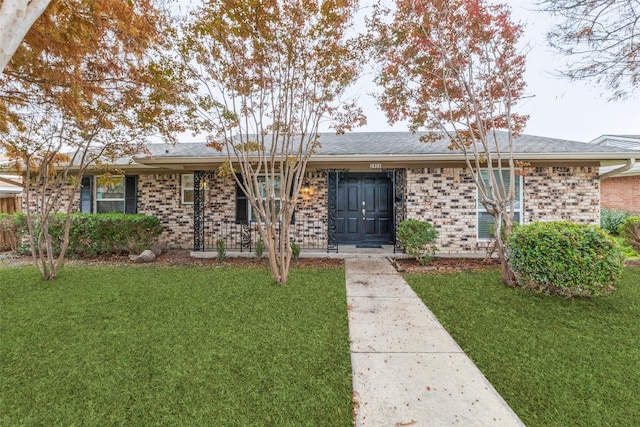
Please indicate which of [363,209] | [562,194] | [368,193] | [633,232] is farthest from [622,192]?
[363,209]

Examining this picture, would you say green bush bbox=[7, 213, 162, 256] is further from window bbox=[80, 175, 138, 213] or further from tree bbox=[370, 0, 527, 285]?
tree bbox=[370, 0, 527, 285]

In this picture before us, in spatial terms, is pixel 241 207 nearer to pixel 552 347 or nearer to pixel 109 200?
pixel 109 200

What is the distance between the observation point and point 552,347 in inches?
115

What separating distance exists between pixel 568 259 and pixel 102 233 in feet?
34.0

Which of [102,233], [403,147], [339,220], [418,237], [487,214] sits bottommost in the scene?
[418,237]

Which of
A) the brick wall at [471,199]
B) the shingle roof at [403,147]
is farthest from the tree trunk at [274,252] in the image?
the brick wall at [471,199]

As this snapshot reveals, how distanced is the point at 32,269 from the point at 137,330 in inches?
217

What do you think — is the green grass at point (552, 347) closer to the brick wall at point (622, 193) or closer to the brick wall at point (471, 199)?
the brick wall at point (471, 199)

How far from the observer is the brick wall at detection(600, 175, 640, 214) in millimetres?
12258

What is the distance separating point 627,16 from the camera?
4.55 m

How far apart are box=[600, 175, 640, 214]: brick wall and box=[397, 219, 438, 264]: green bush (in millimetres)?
11701

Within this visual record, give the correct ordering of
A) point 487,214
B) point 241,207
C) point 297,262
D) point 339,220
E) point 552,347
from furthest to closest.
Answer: point 339,220, point 241,207, point 487,214, point 297,262, point 552,347

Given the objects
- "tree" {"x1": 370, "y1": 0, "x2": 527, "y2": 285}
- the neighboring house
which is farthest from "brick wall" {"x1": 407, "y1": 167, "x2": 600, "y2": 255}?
the neighboring house

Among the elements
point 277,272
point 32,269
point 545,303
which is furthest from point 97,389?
point 32,269
